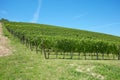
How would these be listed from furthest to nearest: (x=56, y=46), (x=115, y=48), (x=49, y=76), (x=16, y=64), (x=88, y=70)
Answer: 1. (x=115, y=48)
2. (x=56, y=46)
3. (x=16, y=64)
4. (x=88, y=70)
5. (x=49, y=76)

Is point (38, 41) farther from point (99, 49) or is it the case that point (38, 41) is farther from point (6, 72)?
point (6, 72)

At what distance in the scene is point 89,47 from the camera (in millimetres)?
35281

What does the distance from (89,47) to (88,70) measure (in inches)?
735

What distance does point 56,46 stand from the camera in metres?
33.8

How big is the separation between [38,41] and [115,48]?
15.0 metres

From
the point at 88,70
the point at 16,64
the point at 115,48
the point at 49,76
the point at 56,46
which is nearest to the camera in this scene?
the point at 49,76

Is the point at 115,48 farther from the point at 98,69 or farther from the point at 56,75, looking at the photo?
the point at 56,75

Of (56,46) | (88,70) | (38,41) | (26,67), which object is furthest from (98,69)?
(38,41)

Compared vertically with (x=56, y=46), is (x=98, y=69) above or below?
below

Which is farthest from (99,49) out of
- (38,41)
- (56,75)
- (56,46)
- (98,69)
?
(56,75)

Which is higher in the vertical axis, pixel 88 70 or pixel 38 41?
pixel 38 41

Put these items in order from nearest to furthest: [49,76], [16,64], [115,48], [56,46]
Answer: [49,76] < [16,64] < [56,46] < [115,48]

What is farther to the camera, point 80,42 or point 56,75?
point 80,42

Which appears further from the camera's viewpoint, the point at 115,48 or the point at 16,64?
the point at 115,48
